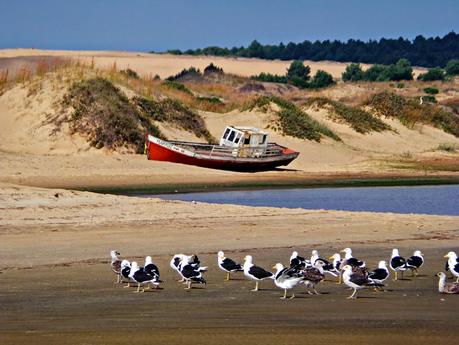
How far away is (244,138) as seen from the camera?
40.2 meters

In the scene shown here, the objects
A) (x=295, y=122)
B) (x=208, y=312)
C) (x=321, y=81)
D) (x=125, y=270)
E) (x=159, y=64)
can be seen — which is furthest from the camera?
(x=159, y=64)

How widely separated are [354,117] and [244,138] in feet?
51.0

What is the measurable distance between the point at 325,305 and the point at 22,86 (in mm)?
30383

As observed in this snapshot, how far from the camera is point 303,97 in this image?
65438 millimetres

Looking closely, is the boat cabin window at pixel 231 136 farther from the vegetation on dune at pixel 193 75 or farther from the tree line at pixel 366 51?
the tree line at pixel 366 51

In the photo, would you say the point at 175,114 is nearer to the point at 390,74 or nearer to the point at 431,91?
the point at 431,91

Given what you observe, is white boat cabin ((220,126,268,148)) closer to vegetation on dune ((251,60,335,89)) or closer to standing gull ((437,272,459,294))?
standing gull ((437,272,459,294))

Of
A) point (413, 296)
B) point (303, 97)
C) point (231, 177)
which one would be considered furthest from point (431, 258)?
point (303, 97)

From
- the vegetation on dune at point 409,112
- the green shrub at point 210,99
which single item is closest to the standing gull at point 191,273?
the green shrub at point 210,99

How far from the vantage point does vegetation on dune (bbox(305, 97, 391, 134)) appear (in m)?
53.8

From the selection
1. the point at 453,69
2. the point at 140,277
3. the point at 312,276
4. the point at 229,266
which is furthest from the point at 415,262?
the point at 453,69

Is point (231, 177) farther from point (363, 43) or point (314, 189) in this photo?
point (363, 43)

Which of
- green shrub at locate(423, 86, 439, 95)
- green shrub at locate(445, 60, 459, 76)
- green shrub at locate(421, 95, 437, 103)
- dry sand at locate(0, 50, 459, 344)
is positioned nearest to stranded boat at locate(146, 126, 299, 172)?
dry sand at locate(0, 50, 459, 344)

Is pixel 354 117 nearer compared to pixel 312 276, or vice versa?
pixel 312 276
